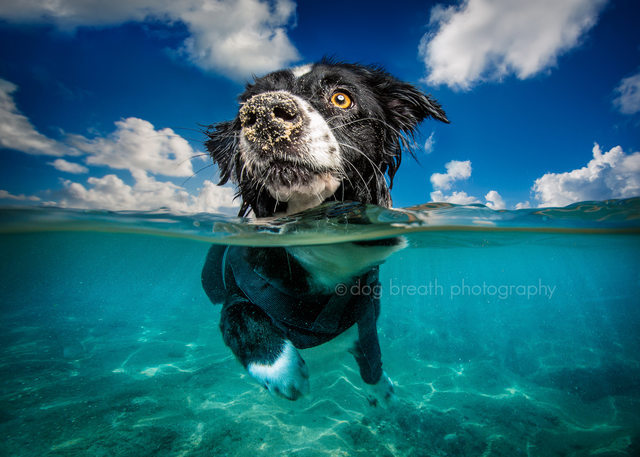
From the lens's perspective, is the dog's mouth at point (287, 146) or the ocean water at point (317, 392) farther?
the ocean water at point (317, 392)

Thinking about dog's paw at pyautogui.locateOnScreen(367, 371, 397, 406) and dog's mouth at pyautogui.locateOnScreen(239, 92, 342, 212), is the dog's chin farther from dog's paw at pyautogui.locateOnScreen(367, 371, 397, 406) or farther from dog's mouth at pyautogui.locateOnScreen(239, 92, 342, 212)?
dog's paw at pyautogui.locateOnScreen(367, 371, 397, 406)

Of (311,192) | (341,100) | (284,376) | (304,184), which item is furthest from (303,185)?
(284,376)

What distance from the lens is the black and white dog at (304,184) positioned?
2342 mm

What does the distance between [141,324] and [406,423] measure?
1250 centimetres

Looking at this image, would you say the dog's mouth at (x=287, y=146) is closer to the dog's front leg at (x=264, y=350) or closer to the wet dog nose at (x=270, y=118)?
the wet dog nose at (x=270, y=118)

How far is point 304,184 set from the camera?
254cm

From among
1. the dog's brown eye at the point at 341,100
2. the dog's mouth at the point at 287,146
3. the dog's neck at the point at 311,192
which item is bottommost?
the dog's neck at the point at 311,192

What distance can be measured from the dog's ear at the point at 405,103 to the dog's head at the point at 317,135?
0.01m

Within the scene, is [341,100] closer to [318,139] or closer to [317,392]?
[318,139]

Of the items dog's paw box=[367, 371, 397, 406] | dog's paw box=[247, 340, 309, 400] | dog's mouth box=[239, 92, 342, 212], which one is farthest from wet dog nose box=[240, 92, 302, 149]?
dog's paw box=[367, 371, 397, 406]

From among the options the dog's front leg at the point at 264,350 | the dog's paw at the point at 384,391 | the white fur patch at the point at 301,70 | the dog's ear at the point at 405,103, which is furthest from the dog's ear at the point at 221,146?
the dog's paw at the point at 384,391

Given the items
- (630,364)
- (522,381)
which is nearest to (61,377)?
(522,381)

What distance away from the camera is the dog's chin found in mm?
2473

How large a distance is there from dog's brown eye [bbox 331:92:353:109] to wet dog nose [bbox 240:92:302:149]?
0.65 m
